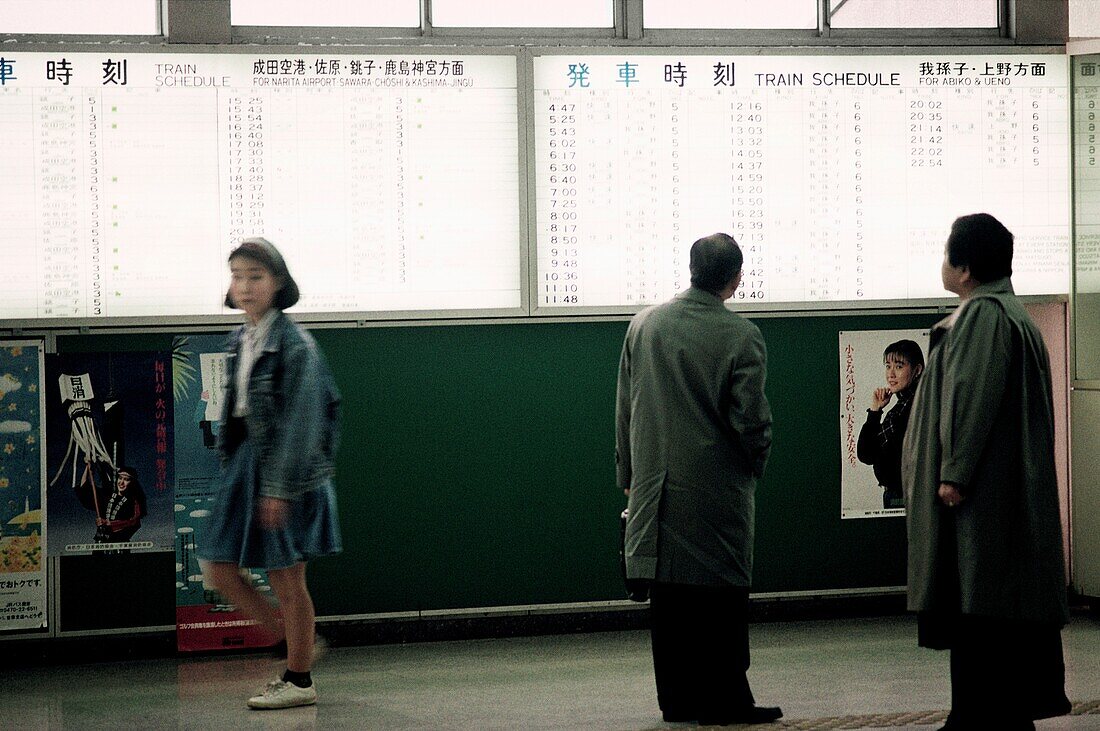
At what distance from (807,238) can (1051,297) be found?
3.97ft

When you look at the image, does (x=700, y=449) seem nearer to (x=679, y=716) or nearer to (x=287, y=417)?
(x=679, y=716)

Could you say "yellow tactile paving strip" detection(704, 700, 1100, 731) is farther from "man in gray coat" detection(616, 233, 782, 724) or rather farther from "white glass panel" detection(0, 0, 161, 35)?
"white glass panel" detection(0, 0, 161, 35)

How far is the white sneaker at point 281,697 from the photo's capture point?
14.4 feet

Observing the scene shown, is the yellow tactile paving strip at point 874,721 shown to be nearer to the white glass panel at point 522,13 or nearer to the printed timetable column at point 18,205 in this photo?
the white glass panel at point 522,13

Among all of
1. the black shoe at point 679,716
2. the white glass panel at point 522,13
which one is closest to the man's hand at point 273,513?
the black shoe at point 679,716

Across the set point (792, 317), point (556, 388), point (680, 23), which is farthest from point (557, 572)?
point (680, 23)

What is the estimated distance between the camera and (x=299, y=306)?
538cm

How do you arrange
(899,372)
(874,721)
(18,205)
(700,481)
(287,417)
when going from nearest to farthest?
1. (700,481)
2. (874,721)
3. (287,417)
4. (18,205)
5. (899,372)

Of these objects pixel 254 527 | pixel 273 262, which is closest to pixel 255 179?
pixel 273 262

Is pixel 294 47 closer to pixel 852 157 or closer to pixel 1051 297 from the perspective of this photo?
pixel 852 157

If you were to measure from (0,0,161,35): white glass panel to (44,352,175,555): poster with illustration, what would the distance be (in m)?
1.35

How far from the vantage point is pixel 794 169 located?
5711mm

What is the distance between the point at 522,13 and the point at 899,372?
7.68ft

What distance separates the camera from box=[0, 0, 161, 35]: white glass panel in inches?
207
